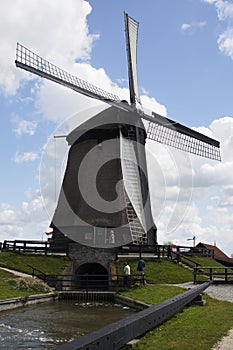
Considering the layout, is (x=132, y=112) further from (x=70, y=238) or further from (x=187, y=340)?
(x=187, y=340)

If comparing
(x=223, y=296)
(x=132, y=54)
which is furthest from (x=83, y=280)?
(x=132, y=54)

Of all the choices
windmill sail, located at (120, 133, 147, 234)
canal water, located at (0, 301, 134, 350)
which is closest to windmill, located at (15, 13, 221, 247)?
windmill sail, located at (120, 133, 147, 234)

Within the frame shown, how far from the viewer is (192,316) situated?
10500 mm

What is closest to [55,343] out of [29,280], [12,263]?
[29,280]

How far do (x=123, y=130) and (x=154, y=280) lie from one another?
11.5 meters

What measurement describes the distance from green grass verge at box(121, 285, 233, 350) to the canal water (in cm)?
253

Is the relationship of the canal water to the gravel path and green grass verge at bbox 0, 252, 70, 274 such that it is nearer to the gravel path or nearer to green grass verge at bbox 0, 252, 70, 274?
the gravel path

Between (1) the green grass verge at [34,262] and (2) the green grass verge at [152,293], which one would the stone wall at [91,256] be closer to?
(1) the green grass verge at [34,262]

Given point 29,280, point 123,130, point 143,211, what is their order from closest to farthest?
point 29,280 → point 143,211 → point 123,130

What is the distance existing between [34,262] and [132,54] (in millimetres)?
17873

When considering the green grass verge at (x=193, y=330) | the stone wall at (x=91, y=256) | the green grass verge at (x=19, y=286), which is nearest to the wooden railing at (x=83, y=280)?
the green grass verge at (x=19, y=286)

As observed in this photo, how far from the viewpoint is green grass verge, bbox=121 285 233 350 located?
7176mm

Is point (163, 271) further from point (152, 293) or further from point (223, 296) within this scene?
point (223, 296)

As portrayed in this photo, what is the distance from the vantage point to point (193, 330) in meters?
8.56
